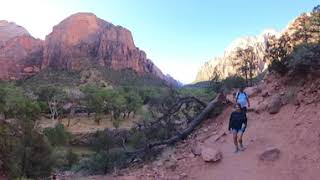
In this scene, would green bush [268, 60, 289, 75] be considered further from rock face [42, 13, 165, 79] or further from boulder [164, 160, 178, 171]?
rock face [42, 13, 165, 79]

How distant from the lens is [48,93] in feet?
225

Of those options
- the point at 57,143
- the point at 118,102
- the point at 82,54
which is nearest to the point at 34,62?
the point at 82,54

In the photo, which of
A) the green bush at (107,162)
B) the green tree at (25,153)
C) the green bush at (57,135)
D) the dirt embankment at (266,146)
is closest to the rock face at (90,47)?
the green bush at (57,135)

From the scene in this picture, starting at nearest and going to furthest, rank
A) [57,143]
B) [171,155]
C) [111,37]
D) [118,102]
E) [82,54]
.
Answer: [171,155], [57,143], [118,102], [82,54], [111,37]

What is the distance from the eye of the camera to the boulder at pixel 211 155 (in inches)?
433

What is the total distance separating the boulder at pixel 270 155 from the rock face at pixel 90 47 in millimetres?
135193

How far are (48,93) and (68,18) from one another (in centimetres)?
12479

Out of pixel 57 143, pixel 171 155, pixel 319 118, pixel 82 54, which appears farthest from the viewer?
pixel 82 54

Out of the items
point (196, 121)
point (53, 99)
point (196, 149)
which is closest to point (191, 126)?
point (196, 121)

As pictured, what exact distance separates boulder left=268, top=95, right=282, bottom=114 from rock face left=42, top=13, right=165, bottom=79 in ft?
436

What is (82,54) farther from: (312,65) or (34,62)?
(312,65)

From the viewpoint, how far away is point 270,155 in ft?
34.3

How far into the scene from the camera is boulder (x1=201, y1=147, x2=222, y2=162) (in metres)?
11.0

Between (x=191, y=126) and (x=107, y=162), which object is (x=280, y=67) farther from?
(x=107, y=162)
